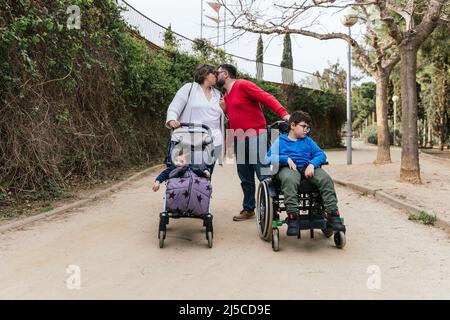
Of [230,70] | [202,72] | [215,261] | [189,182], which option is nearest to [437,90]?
[230,70]

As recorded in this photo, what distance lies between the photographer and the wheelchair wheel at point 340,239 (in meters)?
4.57

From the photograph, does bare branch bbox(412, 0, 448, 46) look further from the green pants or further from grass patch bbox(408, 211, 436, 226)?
the green pants

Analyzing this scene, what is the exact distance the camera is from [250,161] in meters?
5.70

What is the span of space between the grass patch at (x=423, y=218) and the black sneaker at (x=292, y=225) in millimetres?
2299

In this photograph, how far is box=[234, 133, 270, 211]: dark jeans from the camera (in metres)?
5.61

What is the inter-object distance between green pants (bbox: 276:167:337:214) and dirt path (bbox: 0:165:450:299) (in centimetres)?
45

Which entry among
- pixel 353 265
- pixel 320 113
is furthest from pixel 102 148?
pixel 320 113

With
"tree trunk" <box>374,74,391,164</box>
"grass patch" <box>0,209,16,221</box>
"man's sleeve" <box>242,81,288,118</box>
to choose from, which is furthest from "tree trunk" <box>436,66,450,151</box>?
"grass patch" <box>0,209,16,221</box>

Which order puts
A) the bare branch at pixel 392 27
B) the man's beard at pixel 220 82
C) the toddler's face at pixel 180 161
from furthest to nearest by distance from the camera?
the bare branch at pixel 392 27 < the man's beard at pixel 220 82 < the toddler's face at pixel 180 161

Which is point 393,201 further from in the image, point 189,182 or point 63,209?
point 63,209

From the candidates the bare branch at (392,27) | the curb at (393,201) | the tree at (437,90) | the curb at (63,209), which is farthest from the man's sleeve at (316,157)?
the tree at (437,90)

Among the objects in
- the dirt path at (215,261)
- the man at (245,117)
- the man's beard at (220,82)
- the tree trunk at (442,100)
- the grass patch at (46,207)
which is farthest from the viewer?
the tree trunk at (442,100)

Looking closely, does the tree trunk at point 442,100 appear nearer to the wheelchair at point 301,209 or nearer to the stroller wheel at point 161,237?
the wheelchair at point 301,209
